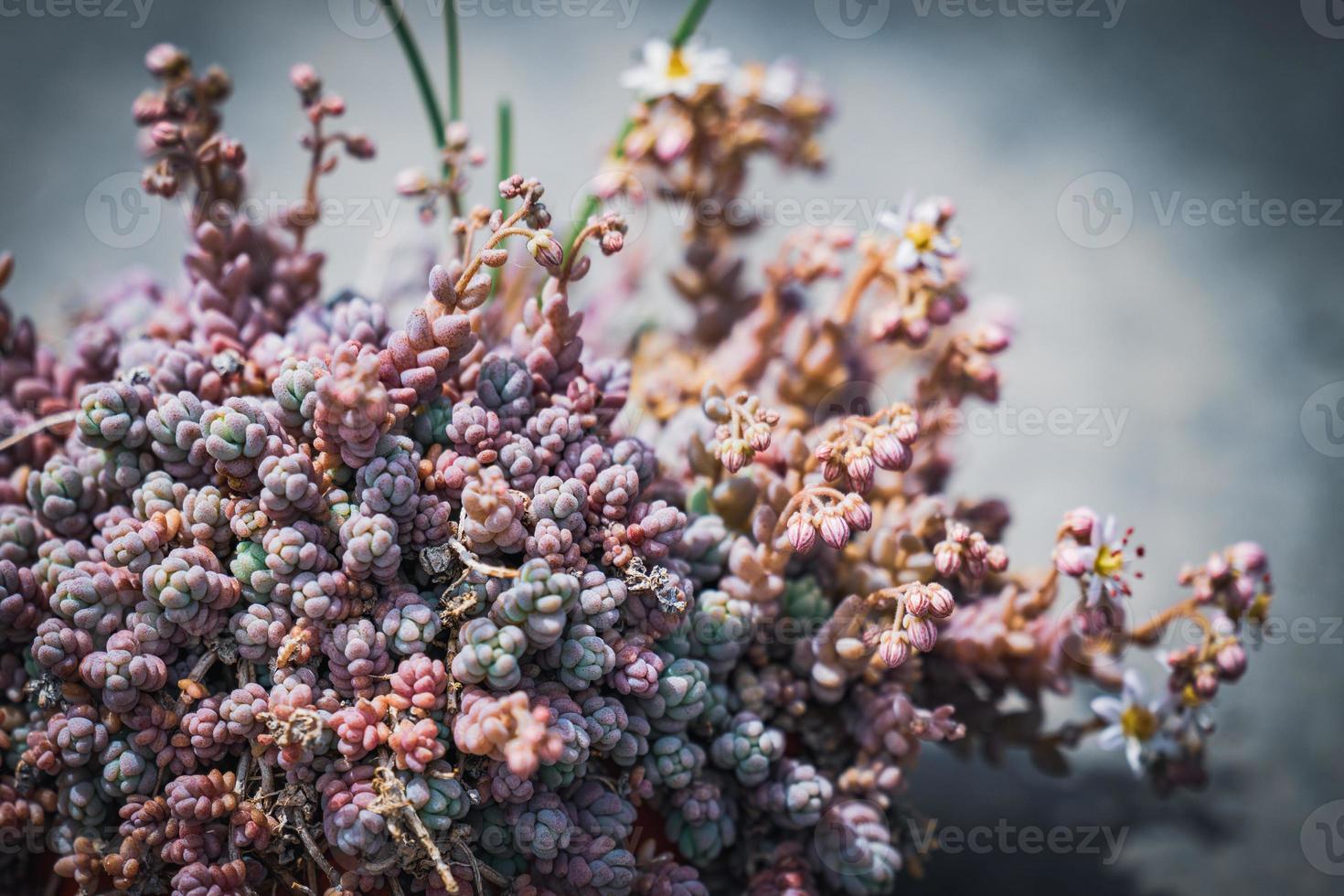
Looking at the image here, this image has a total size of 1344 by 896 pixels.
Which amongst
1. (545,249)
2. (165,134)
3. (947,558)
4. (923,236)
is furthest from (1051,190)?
(165,134)

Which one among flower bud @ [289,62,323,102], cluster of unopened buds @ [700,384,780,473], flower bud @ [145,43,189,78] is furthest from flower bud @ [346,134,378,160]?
cluster of unopened buds @ [700,384,780,473]

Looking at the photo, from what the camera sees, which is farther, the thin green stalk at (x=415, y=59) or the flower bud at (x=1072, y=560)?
the thin green stalk at (x=415, y=59)

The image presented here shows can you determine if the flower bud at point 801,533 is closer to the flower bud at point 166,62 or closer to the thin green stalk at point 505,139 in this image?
the thin green stalk at point 505,139

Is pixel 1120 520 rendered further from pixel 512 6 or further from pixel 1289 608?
pixel 512 6

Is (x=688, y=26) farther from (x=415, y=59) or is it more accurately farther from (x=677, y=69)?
(x=415, y=59)

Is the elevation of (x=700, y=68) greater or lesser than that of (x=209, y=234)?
greater

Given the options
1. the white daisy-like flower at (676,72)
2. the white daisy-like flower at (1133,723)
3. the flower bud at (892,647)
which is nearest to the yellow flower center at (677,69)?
the white daisy-like flower at (676,72)

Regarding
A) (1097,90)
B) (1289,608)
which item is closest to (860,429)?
(1289,608)
